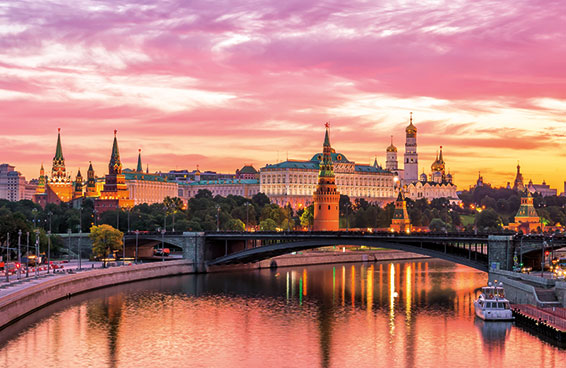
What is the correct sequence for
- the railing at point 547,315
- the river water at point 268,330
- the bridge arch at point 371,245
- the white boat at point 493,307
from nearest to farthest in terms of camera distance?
the river water at point 268,330 < the railing at point 547,315 < the white boat at point 493,307 < the bridge arch at point 371,245

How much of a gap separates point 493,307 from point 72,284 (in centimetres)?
3997

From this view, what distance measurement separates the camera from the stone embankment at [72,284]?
7300 centimetres

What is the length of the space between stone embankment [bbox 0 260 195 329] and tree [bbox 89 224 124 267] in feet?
37.3

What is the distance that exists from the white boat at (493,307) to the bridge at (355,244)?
674 inches

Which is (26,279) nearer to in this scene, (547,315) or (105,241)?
(105,241)

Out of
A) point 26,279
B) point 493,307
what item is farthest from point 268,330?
point 26,279

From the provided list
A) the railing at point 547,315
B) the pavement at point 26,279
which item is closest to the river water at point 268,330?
the railing at point 547,315

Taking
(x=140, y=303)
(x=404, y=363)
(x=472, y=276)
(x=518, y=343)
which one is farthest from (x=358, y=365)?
(x=472, y=276)

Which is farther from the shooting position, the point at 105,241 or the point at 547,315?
the point at 105,241

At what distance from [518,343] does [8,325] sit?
124 feet

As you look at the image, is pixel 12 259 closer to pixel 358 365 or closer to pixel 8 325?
pixel 8 325

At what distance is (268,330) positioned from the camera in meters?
75.3

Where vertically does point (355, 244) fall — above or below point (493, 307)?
above

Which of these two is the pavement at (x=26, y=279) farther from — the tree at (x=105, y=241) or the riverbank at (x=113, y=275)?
the tree at (x=105, y=241)
